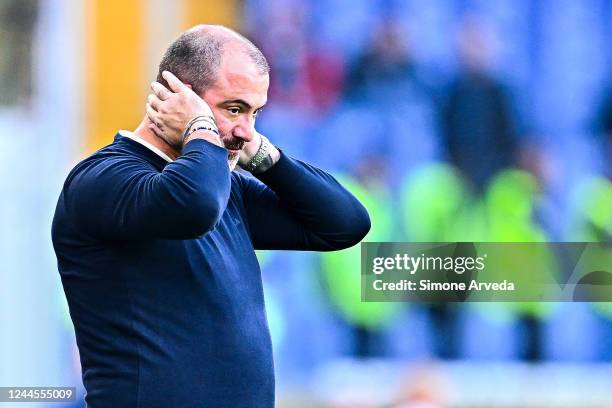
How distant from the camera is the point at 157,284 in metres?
2.07

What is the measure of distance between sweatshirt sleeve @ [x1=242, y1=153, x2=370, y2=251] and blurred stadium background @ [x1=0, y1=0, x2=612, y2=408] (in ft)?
6.18

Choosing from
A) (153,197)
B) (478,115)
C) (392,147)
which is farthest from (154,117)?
(478,115)

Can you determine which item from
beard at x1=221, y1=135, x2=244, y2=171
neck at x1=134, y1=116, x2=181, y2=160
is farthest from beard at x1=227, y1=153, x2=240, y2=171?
neck at x1=134, y1=116, x2=181, y2=160

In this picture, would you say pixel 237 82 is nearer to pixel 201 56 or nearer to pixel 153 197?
pixel 201 56

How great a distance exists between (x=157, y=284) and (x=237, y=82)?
0.44m

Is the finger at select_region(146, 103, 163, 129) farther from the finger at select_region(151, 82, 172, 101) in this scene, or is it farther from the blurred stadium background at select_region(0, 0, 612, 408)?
the blurred stadium background at select_region(0, 0, 612, 408)

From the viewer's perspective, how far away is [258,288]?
2.28 meters

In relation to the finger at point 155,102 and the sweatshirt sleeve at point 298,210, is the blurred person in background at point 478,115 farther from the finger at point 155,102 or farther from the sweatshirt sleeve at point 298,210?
the finger at point 155,102

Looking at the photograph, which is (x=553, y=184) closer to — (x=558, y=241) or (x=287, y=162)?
(x=558, y=241)

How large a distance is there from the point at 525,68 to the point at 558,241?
0.70 metres

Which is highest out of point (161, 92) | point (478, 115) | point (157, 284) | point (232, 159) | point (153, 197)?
point (478, 115)

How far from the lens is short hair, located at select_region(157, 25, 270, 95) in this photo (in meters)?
2.22

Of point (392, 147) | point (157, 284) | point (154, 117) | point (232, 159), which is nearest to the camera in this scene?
point (157, 284)

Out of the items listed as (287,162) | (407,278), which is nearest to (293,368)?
(407,278)
